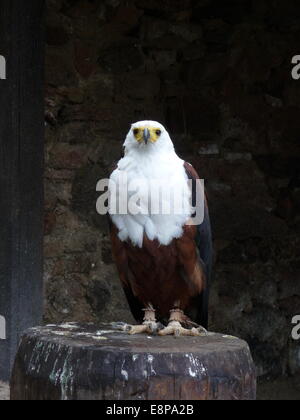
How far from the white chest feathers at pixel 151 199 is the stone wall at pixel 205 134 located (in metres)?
1.39

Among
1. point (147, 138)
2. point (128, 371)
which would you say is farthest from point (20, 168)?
point (128, 371)

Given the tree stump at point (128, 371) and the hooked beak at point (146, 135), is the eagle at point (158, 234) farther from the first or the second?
the tree stump at point (128, 371)

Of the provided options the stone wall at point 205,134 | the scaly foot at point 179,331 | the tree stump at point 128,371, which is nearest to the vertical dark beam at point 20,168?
the stone wall at point 205,134

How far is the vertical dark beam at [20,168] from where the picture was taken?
4.21 meters

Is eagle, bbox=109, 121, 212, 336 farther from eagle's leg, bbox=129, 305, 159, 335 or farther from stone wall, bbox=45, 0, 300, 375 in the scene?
stone wall, bbox=45, 0, 300, 375

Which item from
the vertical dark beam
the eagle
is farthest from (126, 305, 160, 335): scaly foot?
the vertical dark beam

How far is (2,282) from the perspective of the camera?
423 cm

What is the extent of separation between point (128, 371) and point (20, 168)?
1900 mm

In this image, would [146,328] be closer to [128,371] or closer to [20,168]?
[128,371]

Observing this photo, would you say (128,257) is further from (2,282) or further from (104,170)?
(104,170)

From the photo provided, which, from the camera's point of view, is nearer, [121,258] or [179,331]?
[179,331]

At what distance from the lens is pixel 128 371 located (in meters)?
2.58

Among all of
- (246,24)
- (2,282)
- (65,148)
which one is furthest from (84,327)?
(246,24)
